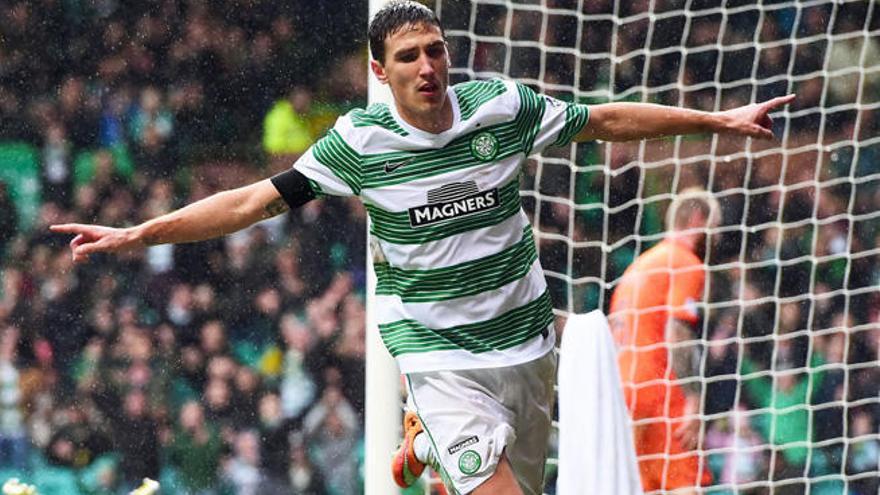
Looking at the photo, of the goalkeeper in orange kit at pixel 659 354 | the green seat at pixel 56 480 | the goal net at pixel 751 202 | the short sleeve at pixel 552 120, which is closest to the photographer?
the short sleeve at pixel 552 120

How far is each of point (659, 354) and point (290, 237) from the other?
98.0 inches

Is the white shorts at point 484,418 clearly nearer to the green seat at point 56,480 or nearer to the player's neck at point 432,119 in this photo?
the player's neck at point 432,119

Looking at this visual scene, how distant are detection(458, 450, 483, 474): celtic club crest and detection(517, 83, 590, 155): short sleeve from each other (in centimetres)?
71

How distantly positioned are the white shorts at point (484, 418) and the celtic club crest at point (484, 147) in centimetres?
49

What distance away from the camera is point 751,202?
7.42 m

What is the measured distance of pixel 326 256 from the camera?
25.7ft

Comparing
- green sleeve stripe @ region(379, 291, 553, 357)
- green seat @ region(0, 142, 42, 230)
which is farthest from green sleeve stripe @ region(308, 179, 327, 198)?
green seat @ region(0, 142, 42, 230)

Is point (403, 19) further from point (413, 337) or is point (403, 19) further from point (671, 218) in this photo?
point (671, 218)

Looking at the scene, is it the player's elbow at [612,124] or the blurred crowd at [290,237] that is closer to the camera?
the player's elbow at [612,124]

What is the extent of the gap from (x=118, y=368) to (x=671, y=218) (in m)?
2.58

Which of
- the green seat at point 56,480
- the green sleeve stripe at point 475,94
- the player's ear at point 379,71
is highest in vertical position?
the player's ear at point 379,71

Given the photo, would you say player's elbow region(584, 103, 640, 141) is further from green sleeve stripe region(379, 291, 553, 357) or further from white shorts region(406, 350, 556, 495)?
white shorts region(406, 350, 556, 495)

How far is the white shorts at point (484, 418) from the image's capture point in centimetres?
386

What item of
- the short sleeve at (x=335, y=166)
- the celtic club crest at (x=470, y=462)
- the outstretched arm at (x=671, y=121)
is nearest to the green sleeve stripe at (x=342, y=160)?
the short sleeve at (x=335, y=166)
